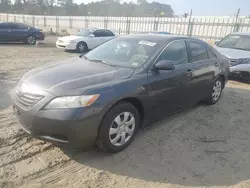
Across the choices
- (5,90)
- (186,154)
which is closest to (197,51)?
(186,154)

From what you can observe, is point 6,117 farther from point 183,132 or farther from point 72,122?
point 183,132

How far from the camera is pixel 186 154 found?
3.44 metres

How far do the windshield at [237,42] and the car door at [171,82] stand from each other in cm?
499

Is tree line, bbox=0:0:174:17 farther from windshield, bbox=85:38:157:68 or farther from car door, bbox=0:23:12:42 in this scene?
windshield, bbox=85:38:157:68

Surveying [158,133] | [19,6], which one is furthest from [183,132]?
[19,6]

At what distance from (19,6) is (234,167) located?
6858cm

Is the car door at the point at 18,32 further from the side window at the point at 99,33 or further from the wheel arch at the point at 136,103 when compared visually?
the wheel arch at the point at 136,103

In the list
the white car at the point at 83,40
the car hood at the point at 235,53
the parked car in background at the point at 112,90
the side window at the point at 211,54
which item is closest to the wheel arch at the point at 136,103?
the parked car in background at the point at 112,90

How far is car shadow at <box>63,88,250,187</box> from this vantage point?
2.97 metres

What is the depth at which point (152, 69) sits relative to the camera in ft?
11.9

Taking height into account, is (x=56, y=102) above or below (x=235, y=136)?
above

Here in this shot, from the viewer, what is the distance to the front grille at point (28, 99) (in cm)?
289

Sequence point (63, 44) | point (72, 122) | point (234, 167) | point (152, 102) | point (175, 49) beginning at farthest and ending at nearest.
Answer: point (63, 44), point (175, 49), point (152, 102), point (234, 167), point (72, 122)

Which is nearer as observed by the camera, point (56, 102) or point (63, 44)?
point (56, 102)
